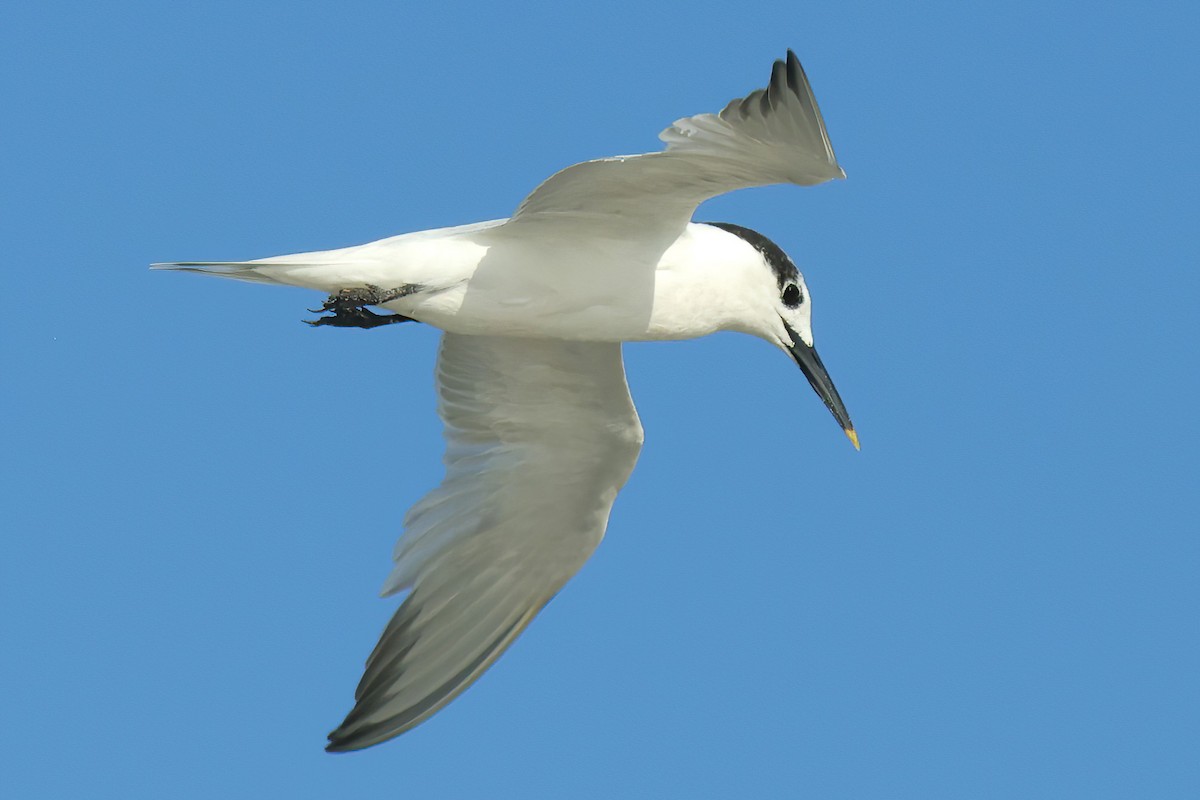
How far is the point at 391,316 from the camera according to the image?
24.1ft

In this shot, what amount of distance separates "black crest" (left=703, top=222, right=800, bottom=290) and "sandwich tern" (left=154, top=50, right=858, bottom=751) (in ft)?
0.04

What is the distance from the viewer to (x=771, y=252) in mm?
7723

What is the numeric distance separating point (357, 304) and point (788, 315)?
2.00m

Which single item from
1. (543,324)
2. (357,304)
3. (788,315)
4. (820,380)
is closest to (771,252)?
(788,315)

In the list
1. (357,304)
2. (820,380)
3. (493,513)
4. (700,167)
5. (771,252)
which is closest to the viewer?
(700,167)

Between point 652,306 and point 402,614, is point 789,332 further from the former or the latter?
point 402,614

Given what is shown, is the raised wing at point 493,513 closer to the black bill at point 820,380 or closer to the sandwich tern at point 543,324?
the sandwich tern at point 543,324

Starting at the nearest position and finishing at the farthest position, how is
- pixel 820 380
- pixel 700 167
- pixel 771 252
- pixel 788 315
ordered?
pixel 700 167 → pixel 771 252 → pixel 788 315 → pixel 820 380

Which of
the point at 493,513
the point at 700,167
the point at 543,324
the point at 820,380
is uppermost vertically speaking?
the point at 700,167

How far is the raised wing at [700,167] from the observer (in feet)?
20.1

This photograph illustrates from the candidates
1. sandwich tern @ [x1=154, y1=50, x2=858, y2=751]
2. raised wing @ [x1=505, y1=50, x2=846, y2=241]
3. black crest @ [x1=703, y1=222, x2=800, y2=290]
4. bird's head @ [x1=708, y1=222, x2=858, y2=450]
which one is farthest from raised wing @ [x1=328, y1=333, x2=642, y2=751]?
raised wing @ [x1=505, y1=50, x2=846, y2=241]

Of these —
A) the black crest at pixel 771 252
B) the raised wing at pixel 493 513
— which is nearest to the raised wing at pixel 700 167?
the black crest at pixel 771 252

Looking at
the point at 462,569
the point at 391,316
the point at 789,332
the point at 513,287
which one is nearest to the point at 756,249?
the point at 789,332

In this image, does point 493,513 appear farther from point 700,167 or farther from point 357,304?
point 700,167
